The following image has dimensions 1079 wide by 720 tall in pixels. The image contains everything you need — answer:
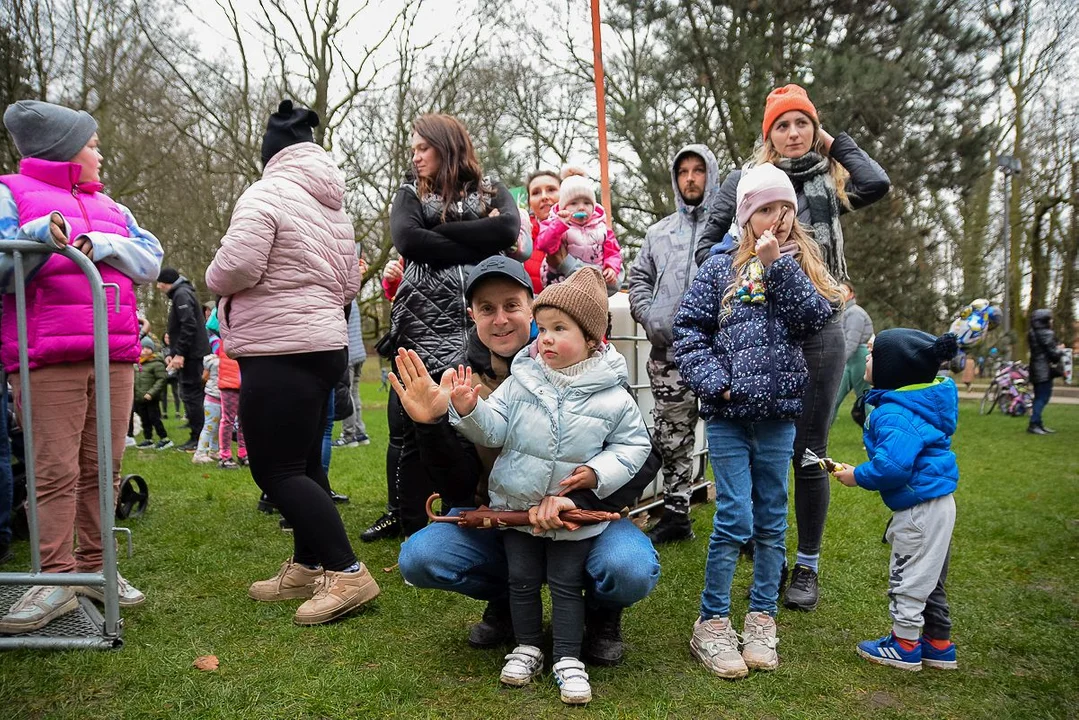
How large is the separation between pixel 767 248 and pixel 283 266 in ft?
6.24

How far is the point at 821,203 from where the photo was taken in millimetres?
3332

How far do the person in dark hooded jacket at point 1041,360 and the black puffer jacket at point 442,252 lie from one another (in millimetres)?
10671

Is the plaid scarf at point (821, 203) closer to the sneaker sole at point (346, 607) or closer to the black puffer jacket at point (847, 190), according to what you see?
the black puffer jacket at point (847, 190)

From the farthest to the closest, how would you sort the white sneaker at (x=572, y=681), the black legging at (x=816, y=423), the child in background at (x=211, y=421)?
1. the child in background at (x=211, y=421)
2. the black legging at (x=816, y=423)
3. the white sneaker at (x=572, y=681)

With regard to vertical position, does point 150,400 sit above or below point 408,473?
below

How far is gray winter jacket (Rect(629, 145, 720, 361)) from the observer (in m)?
4.09

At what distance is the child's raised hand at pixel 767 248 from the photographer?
2705mm

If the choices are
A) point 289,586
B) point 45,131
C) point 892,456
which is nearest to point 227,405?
point 289,586

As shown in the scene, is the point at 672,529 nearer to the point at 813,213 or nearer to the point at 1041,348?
the point at 813,213

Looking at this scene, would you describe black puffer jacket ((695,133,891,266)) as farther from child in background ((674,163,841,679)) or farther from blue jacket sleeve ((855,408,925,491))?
blue jacket sleeve ((855,408,925,491))

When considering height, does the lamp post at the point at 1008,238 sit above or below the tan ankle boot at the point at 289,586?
above

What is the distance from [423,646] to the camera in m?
2.85

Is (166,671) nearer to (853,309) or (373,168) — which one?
(853,309)

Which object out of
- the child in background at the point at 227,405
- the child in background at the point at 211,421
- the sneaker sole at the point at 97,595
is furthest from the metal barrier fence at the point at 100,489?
the child in background at the point at 211,421
